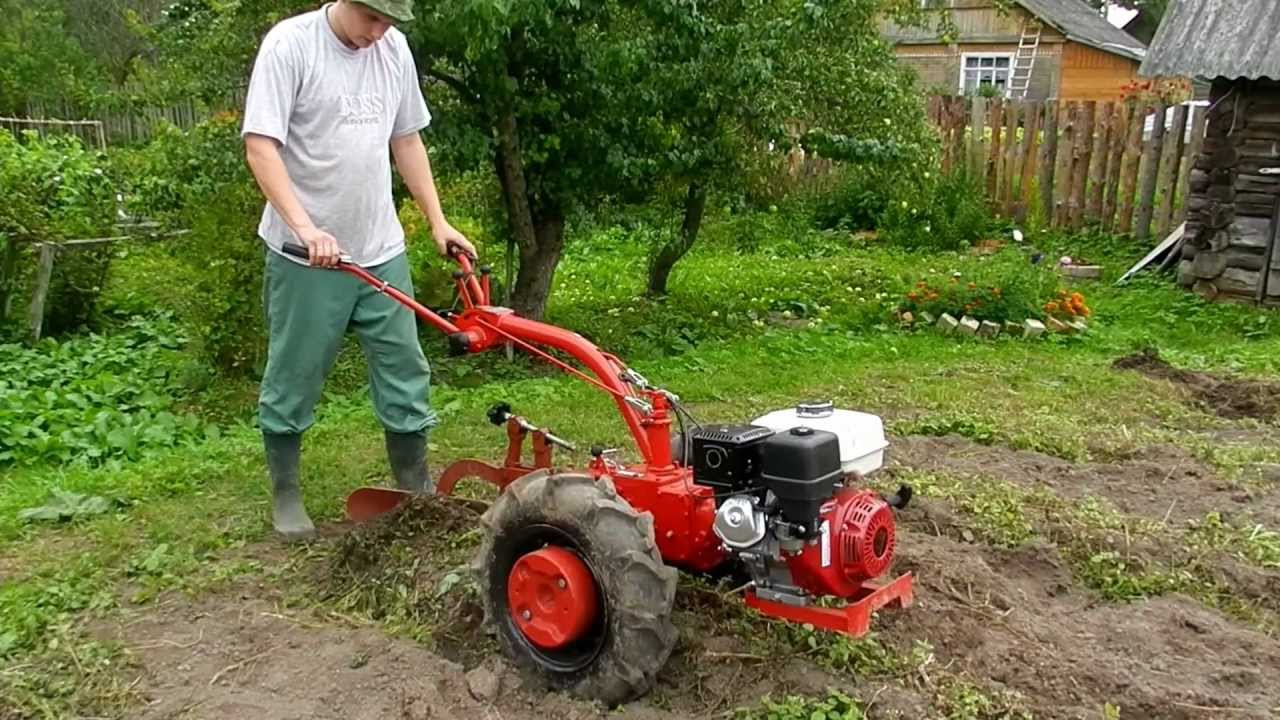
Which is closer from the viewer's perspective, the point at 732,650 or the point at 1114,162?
the point at 732,650

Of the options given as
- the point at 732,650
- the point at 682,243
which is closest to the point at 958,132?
the point at 682,243

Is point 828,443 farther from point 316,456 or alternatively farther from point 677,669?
point 316,456

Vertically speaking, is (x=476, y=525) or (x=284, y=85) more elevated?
(x=284, y=85)

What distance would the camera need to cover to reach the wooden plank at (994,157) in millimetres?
13914

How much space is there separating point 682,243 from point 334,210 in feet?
17.2

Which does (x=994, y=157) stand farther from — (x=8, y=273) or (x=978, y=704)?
(x=978, y=704)

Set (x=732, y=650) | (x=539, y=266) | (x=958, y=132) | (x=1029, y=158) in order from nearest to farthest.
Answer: (x=732, y=650)
(x=539, y=266)
(x=1029, y=158)
(x=958, y=132)

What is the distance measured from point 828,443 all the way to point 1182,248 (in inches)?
357

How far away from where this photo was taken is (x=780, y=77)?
301 inches

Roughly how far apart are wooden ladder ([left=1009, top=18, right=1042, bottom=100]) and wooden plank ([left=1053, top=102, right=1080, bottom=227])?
2078 centimetres

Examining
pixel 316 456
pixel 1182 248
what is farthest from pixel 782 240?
pixel 316 456

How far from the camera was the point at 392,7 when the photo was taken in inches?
153

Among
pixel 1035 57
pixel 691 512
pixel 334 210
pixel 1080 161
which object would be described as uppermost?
pixel 1035 57

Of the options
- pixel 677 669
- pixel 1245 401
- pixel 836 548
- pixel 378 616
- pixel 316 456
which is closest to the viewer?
pixel 836 548
